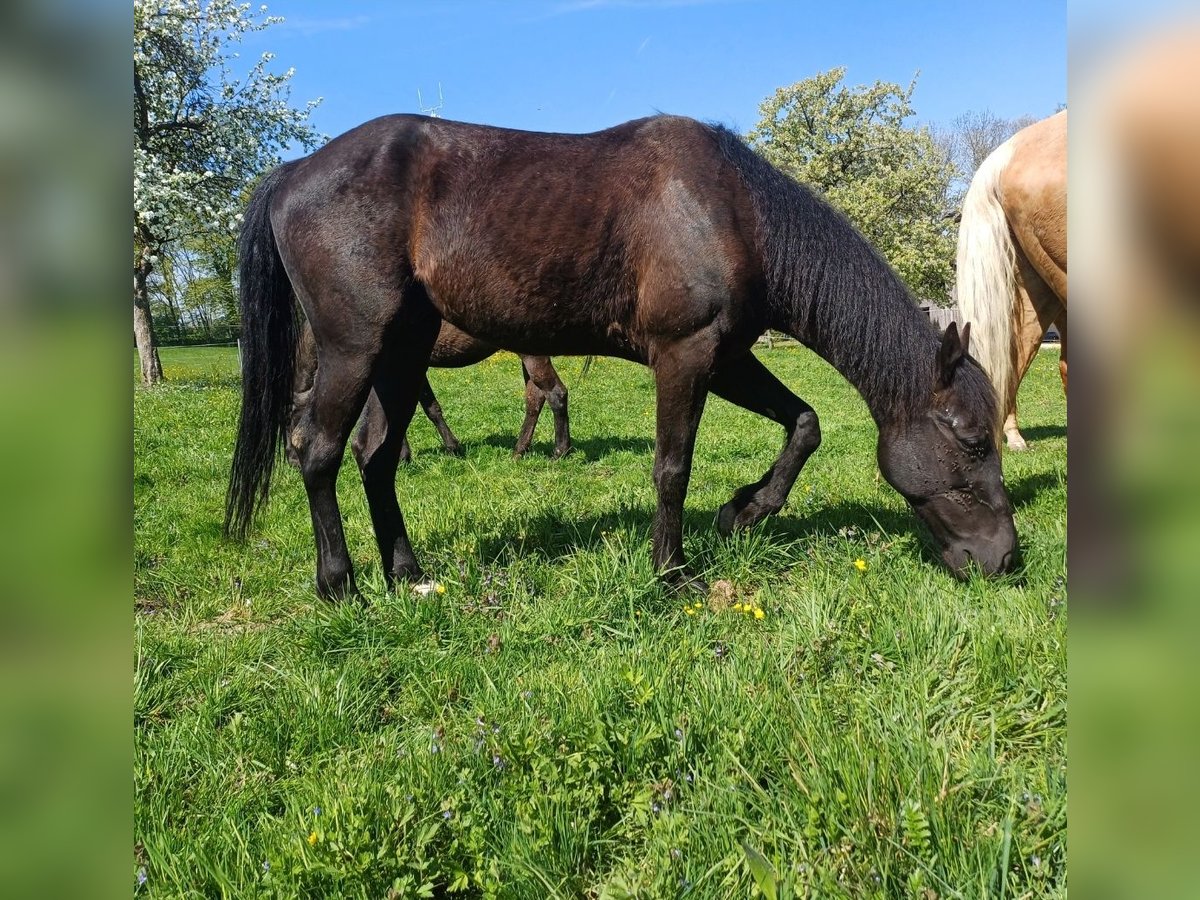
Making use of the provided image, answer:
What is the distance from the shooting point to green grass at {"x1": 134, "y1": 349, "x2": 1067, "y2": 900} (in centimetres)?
183

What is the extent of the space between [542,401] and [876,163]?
31851 millimetres

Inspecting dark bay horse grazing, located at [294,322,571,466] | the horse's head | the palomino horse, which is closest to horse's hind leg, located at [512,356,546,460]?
dark bay horse grazing, located at [294,322,571,466]

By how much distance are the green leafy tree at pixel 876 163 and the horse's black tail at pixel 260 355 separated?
3223cm

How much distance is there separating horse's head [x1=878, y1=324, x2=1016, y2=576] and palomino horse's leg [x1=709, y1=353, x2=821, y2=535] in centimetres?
65

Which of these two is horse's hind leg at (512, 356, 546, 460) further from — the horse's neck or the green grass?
the horse's neck

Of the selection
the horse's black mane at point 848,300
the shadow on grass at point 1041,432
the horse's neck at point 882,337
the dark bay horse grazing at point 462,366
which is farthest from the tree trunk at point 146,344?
the horse's neck at point 882,337

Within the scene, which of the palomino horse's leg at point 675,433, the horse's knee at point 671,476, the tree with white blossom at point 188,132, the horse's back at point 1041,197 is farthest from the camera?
the tree with white blossom at point 188,132

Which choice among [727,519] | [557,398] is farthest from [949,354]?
[557,398]

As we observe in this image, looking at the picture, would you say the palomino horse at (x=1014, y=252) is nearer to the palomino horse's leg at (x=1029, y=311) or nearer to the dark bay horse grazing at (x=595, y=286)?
the palomino horse's leg at (x=1029, y=311)

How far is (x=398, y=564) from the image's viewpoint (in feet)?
13.6

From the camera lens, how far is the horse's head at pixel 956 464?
146 inches

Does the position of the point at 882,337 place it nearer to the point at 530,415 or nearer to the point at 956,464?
the point at 956,464
